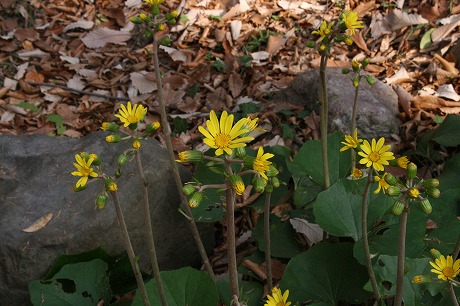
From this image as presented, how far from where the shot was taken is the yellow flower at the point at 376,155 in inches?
74.7

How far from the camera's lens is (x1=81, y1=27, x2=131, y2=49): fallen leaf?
5.47 m

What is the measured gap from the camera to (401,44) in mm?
4742

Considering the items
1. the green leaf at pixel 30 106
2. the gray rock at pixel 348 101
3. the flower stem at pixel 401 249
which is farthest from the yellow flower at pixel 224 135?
the green leaf at pixel 30 106

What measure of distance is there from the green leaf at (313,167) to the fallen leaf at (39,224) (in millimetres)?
1377

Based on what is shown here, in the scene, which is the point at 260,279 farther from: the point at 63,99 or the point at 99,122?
the point at 63,99

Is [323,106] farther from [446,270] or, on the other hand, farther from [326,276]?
Answer: [446,270]

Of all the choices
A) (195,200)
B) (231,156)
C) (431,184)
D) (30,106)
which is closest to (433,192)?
Answer: (431,184)

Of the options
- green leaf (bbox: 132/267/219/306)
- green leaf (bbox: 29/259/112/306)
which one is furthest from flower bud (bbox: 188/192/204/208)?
green leaf (bbox: 29/259/112/306)

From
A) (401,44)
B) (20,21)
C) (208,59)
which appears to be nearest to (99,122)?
(208,59)

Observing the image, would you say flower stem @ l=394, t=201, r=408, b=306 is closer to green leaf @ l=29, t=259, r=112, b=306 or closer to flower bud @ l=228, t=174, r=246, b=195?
flower bud @ l=228, t=174, r=246, b=195

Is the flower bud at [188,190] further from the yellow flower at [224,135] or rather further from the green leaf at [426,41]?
the green leaf at [426,41]

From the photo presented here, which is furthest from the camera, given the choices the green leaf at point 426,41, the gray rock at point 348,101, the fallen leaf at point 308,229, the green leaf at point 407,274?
the green leaf at point 426,41

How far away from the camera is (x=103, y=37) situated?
5496mm

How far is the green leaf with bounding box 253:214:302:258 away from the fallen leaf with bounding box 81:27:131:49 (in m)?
2.99
